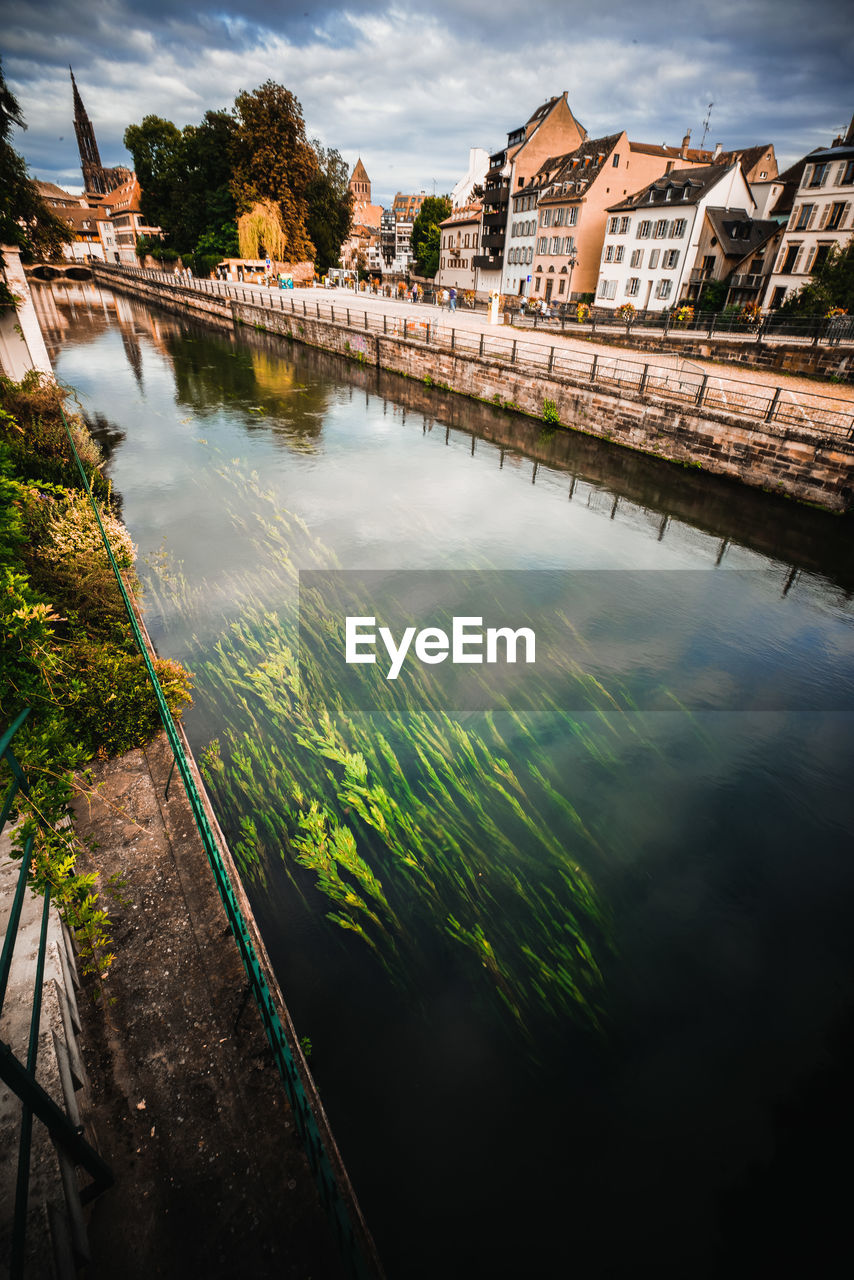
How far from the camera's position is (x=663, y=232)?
38500 mm

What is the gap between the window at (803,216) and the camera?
33.2 metres

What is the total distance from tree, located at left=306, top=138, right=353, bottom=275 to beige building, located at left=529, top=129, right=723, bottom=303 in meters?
27.1

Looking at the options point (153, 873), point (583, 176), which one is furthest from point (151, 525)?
point (583, 176)

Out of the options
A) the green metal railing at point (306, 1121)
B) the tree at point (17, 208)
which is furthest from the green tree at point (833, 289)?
the green metal railing at point (306, 1121)

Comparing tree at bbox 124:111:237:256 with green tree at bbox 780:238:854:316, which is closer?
green tree at bbox 780:238:854:316

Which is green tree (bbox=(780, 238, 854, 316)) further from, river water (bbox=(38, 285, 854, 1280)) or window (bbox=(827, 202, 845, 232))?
river water (bbox=(38, 285, 854, 1280))

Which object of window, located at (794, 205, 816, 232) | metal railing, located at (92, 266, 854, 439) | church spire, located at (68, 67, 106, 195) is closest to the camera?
metal railing, located at (92, 266, 854, 439)

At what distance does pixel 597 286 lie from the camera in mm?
44906

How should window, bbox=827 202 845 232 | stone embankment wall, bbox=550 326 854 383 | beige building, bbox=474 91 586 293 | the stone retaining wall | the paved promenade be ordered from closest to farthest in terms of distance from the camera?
the stone retaining wall < the paved promenade < stone embankment wall, bbox=550 326 854 383 < window, bbox=827 202 845 232 < beige building, bbox=474 91 586 293

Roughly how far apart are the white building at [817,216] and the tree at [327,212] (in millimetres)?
49208

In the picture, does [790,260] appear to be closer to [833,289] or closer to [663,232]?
[663,232]

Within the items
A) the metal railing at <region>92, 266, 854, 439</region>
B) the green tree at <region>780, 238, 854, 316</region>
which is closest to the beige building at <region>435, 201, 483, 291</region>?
the metal railing at <region>92, 266, 854, 439</region>

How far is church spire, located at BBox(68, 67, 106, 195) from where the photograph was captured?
125750 millimetres

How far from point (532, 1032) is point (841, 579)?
39.9 feet
